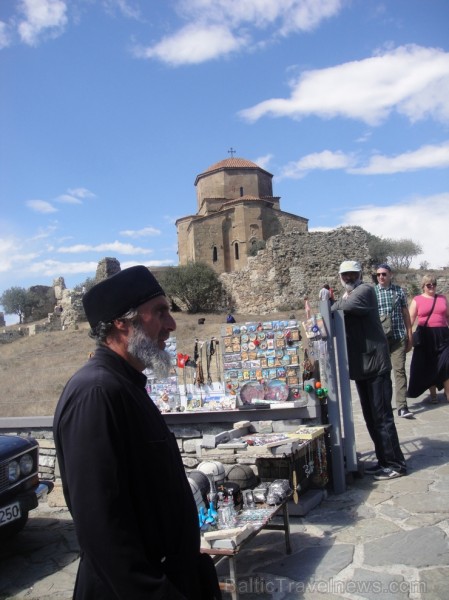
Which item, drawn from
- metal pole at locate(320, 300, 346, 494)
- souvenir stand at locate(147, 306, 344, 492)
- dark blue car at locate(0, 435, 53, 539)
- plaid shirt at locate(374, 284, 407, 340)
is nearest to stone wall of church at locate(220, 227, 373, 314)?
plaid shirt at locate(374, 284, 407, 340)

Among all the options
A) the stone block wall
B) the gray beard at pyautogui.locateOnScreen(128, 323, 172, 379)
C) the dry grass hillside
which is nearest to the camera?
the gray beard at pyautogui.locateOnScreen(128, 323, 172, 379)

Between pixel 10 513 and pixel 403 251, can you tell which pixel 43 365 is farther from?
pixel 403 251

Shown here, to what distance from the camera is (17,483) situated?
14.4 feet

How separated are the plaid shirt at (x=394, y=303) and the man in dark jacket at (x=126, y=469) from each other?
551 cm

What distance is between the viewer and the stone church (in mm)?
45094

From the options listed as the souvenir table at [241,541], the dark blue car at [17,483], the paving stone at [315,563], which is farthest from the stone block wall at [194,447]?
the dark blue car at [17,483]

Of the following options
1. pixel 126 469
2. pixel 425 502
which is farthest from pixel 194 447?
pixel 126 469

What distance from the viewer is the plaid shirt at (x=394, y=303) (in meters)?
7.09

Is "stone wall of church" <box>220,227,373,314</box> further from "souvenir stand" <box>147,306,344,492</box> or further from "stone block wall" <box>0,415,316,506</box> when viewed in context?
"souvenir stand" <box>147,306,344,492</box>

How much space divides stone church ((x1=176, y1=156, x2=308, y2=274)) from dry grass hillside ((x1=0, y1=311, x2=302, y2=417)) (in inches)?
515

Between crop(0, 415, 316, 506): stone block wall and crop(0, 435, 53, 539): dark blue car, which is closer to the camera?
crop(0, 435, 53, 539): dark blue car

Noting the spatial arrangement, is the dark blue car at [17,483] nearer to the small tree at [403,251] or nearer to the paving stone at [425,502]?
the paving stone at [425,502]

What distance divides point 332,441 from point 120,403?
381 centimetres

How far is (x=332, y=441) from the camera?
5180 millimetres
